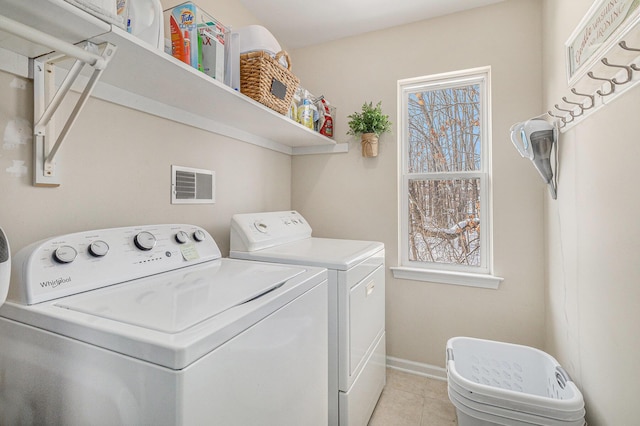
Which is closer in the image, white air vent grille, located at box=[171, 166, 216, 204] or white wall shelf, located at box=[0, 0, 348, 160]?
white wall shelf, located at box=[0, 0, 348, 160]

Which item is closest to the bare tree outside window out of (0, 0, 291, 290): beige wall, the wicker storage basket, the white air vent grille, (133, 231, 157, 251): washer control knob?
the wicker storage basket

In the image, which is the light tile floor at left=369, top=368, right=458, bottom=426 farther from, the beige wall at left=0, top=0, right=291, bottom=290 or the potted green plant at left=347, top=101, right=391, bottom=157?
the potted green plant at left=347, top=101, right=391, bottom=157

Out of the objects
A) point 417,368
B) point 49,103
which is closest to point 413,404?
point 417,368

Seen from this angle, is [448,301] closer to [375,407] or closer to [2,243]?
[375,407]

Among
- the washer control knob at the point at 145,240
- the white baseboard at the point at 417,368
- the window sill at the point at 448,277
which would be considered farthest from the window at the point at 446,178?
the washer control knob at the point at 145,240

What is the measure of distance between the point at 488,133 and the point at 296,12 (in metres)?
1.60

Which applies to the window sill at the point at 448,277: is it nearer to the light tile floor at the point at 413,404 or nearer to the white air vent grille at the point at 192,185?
the light tile floor at the point at 413,404

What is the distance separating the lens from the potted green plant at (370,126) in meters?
2.23

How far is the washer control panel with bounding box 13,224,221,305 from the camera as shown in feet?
2.69

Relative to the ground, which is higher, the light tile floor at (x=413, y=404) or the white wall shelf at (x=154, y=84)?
the white wall shelf at (x=154, y=84)

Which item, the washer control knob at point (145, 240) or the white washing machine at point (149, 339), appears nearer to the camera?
the white washing machine at point (149, 339)

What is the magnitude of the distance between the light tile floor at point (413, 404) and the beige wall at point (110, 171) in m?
1.43

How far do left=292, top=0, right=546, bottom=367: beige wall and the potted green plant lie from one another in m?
0.09

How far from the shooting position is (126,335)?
0.61 meters
